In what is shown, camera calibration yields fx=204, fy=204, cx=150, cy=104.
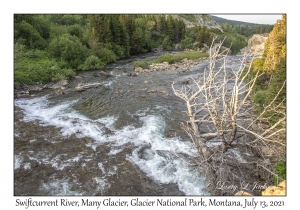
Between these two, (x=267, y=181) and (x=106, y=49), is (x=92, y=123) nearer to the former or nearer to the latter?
(x=267, y=181)

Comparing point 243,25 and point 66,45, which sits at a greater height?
point 243,25

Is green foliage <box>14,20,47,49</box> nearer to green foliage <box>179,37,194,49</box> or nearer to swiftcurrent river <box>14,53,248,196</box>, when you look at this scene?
swiftcurrent river <box>14,53,248,196</box>

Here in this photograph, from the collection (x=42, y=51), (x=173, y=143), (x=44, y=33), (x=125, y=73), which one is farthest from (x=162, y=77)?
(x=44, y=33)

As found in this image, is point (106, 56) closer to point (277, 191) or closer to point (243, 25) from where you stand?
point (243, 25)

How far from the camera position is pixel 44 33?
34.6 metres

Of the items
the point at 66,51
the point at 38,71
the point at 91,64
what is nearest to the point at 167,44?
the point at 91,64

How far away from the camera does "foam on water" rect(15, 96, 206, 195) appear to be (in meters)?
7.59

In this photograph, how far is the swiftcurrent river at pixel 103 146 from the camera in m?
7.43

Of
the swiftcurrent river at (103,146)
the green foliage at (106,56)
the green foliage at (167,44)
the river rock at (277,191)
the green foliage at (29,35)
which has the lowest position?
the swiftcurrent river at (103,146)

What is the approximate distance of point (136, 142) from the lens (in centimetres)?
1023

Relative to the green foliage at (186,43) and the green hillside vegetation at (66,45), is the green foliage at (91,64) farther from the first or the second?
the green foliage at (186,43)

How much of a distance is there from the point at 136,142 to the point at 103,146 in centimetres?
162

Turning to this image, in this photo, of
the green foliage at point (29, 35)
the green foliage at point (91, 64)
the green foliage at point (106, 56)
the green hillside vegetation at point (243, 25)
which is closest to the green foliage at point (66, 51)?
the green foliage at point (91, 64)

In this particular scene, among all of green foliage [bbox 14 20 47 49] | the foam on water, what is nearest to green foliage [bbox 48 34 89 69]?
green foliage [bbox 14 20 47 49]
